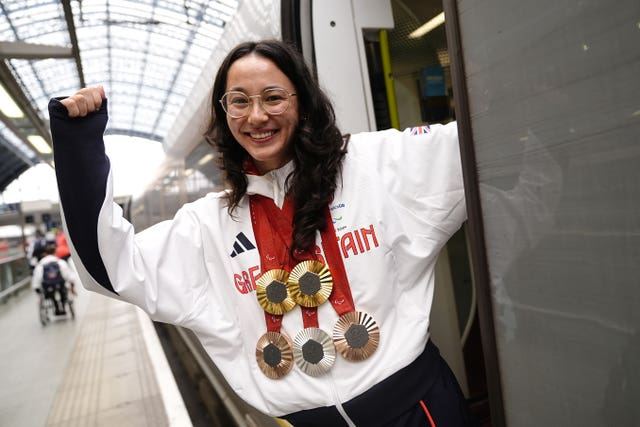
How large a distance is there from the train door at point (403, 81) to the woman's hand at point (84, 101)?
89cm

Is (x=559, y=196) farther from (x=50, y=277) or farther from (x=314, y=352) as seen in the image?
(x=50, y=277)

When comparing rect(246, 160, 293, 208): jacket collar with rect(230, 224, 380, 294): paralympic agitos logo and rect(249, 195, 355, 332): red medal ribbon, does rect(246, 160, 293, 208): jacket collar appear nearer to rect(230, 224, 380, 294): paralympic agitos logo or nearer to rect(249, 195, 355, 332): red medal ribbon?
rect(249, 195, 355, 332): red medal ribbon

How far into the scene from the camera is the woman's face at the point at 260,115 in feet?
4.29

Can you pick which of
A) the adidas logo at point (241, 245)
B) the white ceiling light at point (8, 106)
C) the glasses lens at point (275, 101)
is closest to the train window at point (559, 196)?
the glasses lens at point (275, 101)

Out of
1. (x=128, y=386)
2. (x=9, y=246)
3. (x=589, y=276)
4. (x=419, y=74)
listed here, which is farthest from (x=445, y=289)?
(x=9, y=246)

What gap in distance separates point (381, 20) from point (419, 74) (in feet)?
2.08

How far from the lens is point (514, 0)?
0.85 meters

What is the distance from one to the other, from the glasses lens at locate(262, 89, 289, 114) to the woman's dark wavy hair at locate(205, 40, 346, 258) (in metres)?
0.07

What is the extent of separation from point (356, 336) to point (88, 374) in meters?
5.40

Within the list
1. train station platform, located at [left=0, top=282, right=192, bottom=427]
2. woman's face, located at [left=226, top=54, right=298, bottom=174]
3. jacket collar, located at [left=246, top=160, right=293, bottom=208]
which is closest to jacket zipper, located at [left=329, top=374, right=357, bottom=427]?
jacket collar, located at [left=246, top=160, right=293, bottom=208]

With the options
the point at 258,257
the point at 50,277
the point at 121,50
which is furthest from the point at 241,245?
the point at 121,50

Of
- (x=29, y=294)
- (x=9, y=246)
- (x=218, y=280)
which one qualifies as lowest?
(x=29, y=294)

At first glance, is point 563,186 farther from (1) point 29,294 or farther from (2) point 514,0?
(1) point 29,294

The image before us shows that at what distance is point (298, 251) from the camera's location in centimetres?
131
